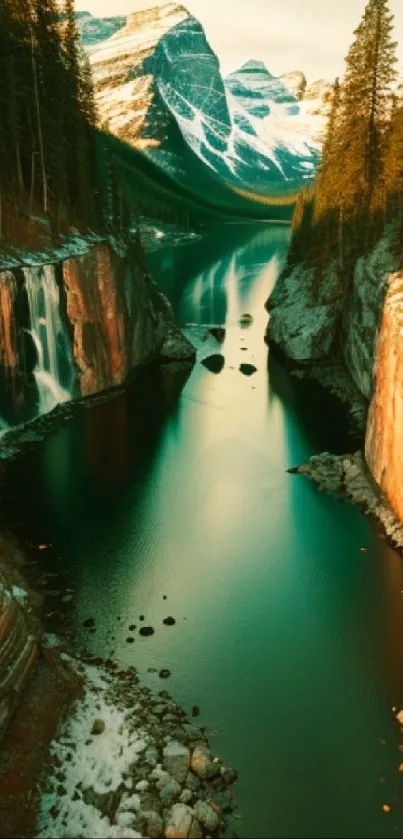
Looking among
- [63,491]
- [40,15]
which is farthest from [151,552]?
[40,15]

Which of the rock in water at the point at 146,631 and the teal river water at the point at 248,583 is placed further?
the rock in water at the point at 146,631

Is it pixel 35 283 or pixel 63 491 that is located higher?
pixel 35 283

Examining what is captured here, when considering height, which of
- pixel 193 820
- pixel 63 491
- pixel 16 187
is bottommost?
pixel 63 491

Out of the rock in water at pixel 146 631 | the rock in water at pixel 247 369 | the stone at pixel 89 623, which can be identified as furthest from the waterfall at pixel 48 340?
the rock in water at pixel 146 631

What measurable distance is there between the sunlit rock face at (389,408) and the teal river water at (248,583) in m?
2.57

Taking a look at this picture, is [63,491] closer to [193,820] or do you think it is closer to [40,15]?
[193,820]

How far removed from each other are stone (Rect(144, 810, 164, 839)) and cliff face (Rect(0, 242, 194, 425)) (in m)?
28.8

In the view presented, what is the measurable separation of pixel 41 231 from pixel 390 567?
3549cm

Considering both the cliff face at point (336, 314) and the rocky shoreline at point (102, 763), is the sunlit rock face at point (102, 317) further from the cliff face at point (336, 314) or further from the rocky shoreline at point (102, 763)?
the rocky shoreline at point (102, 763)

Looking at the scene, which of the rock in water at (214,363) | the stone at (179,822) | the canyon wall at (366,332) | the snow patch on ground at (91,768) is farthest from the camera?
the rock in water at (214,363)

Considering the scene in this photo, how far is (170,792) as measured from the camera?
55.1 ft

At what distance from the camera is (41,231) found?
48.5 meters

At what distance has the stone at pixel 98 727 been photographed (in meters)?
18.5

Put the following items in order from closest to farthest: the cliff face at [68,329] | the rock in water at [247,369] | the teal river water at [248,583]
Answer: the teal river water at [248,583] < the cliff face at [68,329] < the rock in water at [247,369]
